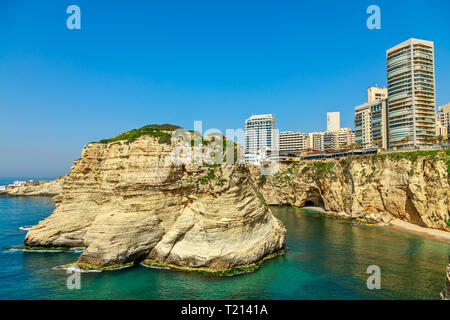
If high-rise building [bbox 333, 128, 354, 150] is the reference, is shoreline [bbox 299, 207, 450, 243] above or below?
below

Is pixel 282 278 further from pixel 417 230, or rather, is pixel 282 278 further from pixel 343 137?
pixel 343 137

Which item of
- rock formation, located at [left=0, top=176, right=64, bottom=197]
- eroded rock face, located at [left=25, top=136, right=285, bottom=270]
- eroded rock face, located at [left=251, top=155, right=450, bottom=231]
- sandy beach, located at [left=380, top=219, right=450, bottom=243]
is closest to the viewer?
eroded rock face, located at [left=25, top=136, right=285, bottom=270]

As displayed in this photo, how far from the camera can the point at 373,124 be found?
78.3 meters

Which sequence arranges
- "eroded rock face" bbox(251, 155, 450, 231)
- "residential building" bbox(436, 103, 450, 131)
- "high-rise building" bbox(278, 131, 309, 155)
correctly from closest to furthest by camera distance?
"eroded rock face" bbox(251, 155, 450, 231), "residential building" bbox(436, 103, 450, 131), "high-rise building" bbox(278, 131, 309, 155)

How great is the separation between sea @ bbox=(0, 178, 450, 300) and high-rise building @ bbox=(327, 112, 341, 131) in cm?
12175

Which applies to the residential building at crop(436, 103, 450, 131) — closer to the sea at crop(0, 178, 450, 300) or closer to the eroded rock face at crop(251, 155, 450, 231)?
the eroded rock face at crop(251, 155, 450, 231)

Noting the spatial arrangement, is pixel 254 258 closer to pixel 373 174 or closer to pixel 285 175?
pixel 373 174

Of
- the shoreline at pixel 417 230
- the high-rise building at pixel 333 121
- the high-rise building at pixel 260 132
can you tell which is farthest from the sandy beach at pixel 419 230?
the high-rise building at pixel 333 121

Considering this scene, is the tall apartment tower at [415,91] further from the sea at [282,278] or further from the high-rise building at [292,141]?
the high-rise building at [292,141]

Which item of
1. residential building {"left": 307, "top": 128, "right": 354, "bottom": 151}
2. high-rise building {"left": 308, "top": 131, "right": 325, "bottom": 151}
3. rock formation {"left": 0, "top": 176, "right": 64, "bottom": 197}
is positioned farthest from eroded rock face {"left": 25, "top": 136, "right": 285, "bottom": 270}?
high-rise building {"left": 308, "top": 131, "right": 325, "bottom": 151}

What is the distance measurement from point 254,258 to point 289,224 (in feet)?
69.3

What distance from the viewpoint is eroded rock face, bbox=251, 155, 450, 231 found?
35719 millimetres

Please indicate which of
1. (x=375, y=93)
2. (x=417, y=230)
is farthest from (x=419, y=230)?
(x=375, y=93)

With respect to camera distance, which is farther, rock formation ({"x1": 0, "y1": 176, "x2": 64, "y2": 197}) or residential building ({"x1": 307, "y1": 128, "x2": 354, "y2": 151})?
residential building ({"x1": 307, "y1": 128, "x2": 354, "y2": 151})
